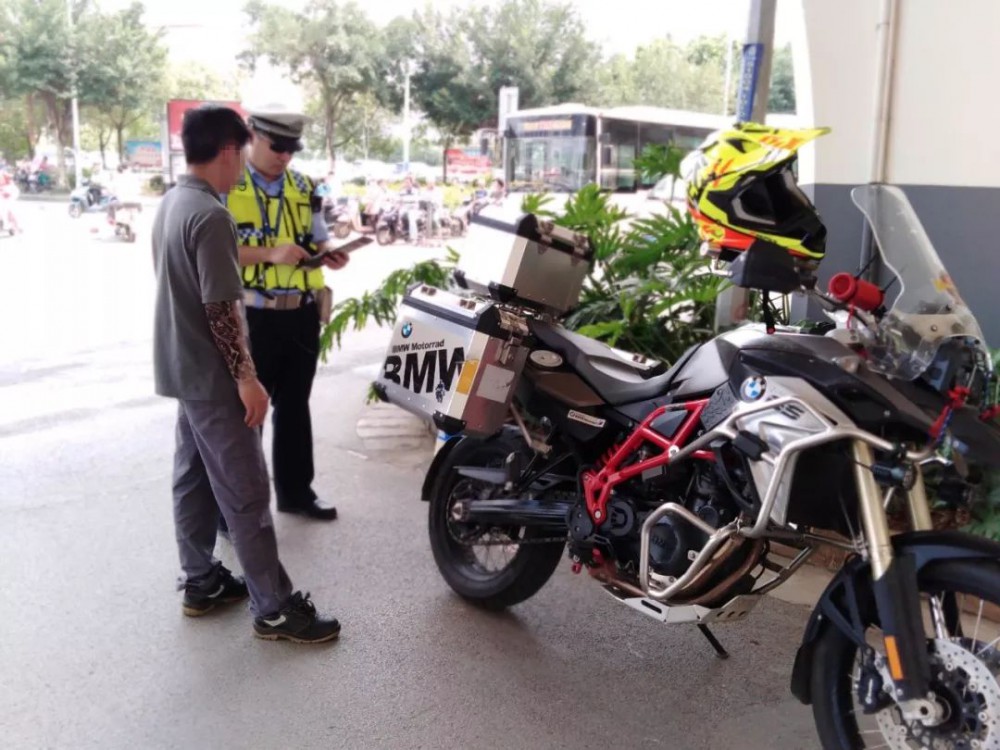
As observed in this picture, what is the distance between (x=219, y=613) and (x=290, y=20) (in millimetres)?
36012

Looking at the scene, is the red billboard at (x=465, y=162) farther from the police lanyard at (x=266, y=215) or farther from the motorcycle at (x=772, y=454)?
the motorcycle at (x=772, y=454)

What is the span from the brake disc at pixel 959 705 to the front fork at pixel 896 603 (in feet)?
0.15

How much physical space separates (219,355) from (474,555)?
4.46 feet

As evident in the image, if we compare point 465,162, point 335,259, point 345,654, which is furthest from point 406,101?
point 345,654

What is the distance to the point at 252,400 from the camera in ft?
10.8

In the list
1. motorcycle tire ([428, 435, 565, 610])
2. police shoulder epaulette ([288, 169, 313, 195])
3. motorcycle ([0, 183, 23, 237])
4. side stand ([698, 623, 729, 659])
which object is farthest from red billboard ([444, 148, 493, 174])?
side stand ([698, 623, 729, 659])

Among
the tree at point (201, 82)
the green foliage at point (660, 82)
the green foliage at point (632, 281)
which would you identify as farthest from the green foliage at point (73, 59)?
the green foliage at point (632, 281)

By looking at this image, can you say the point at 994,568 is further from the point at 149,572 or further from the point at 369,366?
the point at 369,366

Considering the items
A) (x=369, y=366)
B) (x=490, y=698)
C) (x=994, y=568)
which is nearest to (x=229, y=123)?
(x=490, y=698)

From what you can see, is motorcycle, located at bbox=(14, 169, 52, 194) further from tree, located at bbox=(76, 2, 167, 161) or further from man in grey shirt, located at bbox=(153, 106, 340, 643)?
man in grey shirt, located at bbox=(153, 106, 340, 643)

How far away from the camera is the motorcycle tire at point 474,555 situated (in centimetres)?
356

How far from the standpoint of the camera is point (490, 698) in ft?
10.2

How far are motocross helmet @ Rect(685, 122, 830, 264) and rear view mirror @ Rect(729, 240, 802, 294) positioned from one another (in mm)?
107

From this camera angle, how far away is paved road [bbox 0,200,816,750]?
2.94 meters
